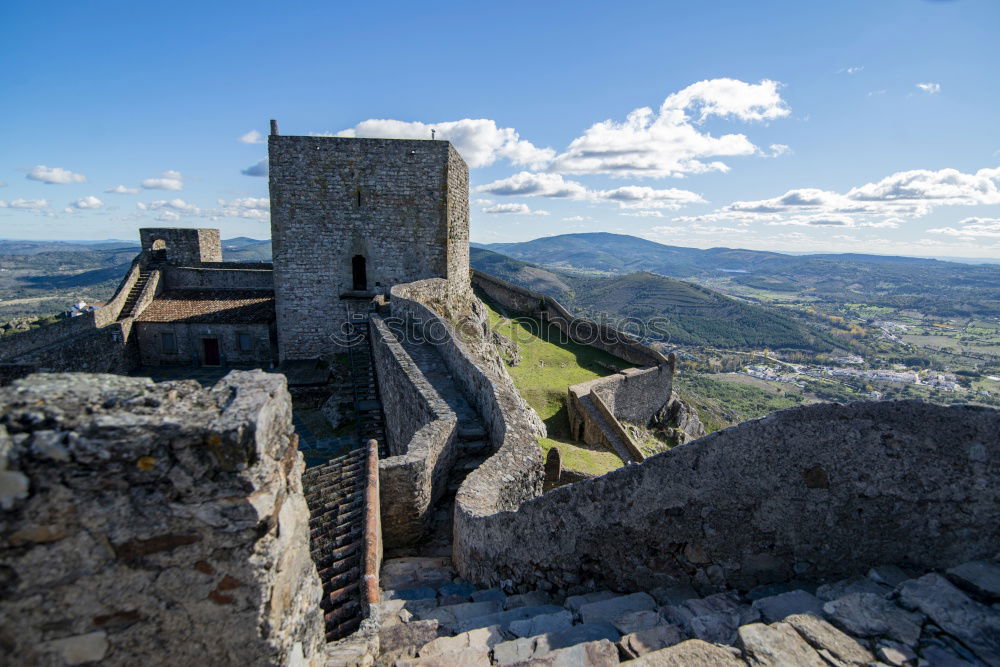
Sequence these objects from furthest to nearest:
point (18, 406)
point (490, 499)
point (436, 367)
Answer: point (436, 367), point (490, 499), point (18, 406)

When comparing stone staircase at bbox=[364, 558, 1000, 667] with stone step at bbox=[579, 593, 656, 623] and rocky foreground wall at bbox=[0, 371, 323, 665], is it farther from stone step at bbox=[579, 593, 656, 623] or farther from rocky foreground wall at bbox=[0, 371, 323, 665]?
rocky foreground wall at bbox=[0, 371, 323, 665]

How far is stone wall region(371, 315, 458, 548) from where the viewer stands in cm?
615

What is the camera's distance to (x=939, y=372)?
76938 millimetres

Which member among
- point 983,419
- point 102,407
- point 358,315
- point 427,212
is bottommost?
point 358,315

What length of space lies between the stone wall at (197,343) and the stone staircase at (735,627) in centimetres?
1688

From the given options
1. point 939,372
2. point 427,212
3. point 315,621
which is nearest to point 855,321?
point 939,372

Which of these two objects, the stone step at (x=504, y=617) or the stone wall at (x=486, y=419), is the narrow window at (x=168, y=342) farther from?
the stone step at (x=504, y=617)

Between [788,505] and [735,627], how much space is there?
1.14 m

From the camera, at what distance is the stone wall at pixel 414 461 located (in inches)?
242

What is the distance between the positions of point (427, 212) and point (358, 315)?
405cm

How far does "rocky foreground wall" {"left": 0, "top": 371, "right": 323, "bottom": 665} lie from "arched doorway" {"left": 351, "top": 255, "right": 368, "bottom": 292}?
14443mm

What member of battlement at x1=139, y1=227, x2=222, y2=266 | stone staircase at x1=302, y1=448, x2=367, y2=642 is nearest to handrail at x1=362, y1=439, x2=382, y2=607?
stone staircase at x1=302, y1=448, x2=367, y2=642

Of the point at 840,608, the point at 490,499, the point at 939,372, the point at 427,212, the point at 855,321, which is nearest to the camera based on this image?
the point at 840,608

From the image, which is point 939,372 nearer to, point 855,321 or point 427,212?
point 855,321
